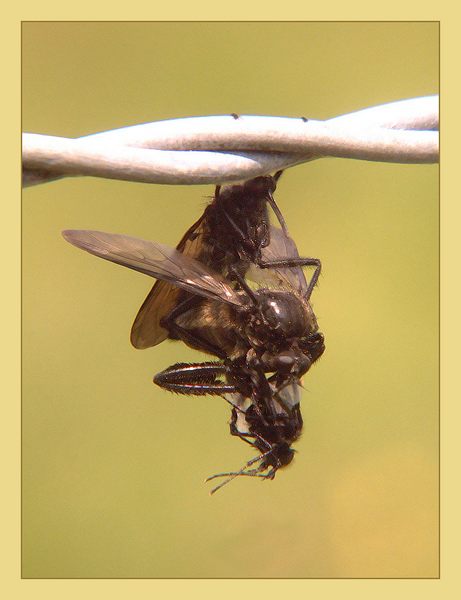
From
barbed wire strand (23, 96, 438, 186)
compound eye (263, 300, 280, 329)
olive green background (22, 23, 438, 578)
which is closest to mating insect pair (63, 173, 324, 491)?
compound eye (263, 300, 280, 329)

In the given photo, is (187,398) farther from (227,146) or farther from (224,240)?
(227,146)

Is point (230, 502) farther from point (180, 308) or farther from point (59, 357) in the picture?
point (180, 308)

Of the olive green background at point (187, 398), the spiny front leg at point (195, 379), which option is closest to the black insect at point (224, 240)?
the spiny front leg at point (195, 379)

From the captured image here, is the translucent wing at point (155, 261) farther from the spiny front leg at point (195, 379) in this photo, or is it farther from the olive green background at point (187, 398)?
the olive green background at point (187, 398)

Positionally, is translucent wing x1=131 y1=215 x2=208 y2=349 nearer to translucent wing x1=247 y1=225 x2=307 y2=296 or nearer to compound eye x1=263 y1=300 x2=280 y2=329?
translucent wing x1=247 y1=225 x2=307 y2=296

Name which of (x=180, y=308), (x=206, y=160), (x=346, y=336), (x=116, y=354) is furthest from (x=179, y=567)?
(x=206, y=160)

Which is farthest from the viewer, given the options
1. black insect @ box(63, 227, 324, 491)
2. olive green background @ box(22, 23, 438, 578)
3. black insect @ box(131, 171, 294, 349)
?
olive green background @ box(22, 23, 438, 578)

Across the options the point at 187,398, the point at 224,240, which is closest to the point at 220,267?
the point at 224,240
